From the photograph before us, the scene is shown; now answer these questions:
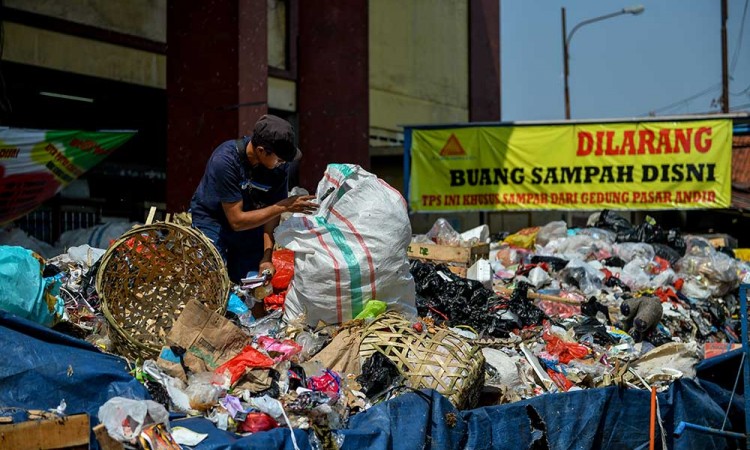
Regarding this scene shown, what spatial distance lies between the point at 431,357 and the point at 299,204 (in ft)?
3.88

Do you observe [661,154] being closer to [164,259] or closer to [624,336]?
[624,336]

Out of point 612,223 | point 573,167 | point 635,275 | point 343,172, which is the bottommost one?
point 635,275

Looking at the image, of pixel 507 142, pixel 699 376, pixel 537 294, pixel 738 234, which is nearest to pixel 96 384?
pixel 699 376

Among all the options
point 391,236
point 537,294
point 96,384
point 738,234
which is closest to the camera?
point 96,384

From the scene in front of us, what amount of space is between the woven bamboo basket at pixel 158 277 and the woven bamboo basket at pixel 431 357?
33.3 inches

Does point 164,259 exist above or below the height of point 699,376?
above

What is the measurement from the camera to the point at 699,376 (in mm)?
5805

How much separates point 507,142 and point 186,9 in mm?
5992

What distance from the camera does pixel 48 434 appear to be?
3295 millimetres

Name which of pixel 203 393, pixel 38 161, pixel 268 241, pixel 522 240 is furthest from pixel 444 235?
pixel 203 393

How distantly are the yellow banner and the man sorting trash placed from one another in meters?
8.55

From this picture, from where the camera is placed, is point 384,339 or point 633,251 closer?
point 384,339

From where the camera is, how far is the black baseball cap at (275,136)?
498 cm

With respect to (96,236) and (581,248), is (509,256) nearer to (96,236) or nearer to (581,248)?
(581,248)
